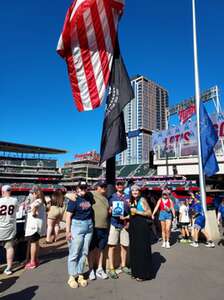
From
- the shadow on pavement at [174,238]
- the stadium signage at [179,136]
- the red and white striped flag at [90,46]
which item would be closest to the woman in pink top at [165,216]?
the shadow on pavement at [174,238]

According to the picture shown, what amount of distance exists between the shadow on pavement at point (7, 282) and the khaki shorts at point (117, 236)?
5.86ft

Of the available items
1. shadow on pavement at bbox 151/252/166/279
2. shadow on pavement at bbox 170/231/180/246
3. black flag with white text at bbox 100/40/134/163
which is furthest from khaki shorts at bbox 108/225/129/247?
shadow on pavement at bbox 170/231/180/246

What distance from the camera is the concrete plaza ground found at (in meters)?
4.20

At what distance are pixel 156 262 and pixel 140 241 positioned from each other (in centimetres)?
147

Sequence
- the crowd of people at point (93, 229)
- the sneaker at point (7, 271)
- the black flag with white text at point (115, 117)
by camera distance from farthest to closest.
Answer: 1. the black flag with white text at point (115, 117)
2. the sneaker at point (7, 271)
3. the crowd of people at point (93, 229)

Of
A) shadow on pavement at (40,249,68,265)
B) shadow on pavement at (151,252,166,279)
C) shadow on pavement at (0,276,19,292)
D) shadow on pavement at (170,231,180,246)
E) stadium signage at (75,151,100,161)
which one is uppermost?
stadium signage at (75,151,100,161)

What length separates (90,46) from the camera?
22.4ft

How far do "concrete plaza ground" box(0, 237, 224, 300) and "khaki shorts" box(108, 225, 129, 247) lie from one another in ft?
1.98

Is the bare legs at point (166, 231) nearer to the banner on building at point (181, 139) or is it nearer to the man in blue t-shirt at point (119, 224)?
the man in blue t-shirt at point (119, 224)

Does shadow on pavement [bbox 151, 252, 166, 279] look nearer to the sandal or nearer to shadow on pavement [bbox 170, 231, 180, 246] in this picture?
the sandal

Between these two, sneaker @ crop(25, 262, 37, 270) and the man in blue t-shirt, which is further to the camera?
sneaker @ crop(25, 262, 37, 270)

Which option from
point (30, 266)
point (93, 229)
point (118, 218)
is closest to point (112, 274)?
point (93, 229)

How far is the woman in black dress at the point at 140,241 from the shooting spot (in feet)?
15.9

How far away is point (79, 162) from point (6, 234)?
116m
